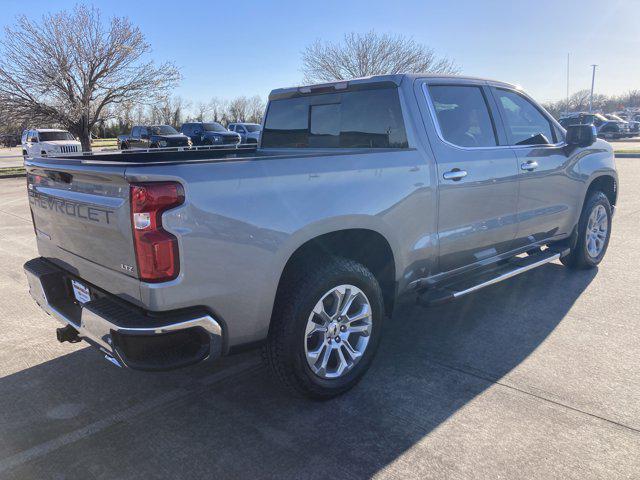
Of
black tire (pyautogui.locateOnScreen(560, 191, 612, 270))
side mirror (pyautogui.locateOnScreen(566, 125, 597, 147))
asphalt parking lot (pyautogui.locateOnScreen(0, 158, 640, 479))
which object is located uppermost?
side mirror (pyautogui.locateOnScreen(566, 125, 597, 147))

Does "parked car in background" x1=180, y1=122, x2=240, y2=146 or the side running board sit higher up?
"parked car in background" x1=180, y1=122, x2=240, y2=146

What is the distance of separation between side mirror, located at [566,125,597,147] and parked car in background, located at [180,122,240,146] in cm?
2435

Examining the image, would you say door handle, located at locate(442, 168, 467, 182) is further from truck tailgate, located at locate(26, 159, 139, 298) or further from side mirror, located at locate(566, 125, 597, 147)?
truck tailgate, located at locate(26, 159, 139, 298)

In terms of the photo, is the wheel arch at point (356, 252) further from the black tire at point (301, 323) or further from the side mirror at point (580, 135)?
the side mirror at point (580, 135)

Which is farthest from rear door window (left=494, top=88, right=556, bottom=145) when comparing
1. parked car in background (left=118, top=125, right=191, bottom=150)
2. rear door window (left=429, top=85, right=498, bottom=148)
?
parked car in background (left=118, top=125, right=191, bottom=150)

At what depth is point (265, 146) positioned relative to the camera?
16.1 feet

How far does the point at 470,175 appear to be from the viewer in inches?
151

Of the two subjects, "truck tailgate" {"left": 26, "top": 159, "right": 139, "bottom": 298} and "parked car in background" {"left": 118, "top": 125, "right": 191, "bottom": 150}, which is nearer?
"truck tailgate" {"left": 26, "top": 159, "right": 139, "bottom": 298}

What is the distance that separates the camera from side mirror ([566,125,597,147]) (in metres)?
4.88

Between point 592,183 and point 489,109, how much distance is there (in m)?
2.04

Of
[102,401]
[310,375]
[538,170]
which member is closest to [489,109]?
[538,170]

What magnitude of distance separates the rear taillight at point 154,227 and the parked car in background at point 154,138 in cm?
2535

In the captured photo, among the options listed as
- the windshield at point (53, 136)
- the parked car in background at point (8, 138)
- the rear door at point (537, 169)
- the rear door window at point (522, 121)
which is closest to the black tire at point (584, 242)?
the rear door at point (537, 169)

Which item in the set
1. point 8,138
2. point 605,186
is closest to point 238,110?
point 8,138
